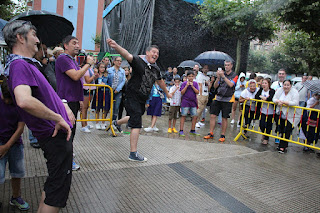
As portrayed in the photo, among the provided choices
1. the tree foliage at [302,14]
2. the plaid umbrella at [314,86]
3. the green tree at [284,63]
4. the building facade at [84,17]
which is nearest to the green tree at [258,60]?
the green tree at [284,63]

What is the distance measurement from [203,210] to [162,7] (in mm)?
11983

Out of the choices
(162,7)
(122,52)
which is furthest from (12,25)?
(162,7)

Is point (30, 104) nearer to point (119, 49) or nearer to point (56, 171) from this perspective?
point (56, 171)

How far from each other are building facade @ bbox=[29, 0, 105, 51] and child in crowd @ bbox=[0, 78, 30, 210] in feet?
125

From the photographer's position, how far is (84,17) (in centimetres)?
3972

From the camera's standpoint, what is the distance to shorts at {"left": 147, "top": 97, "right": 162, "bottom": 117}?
716 cm

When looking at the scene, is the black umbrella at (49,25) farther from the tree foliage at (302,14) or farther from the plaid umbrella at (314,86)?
the tree foliage at (302,14)

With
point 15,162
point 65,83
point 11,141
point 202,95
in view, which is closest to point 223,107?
point 202,95

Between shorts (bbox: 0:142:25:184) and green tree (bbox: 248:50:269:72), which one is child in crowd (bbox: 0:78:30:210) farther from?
green tree (bbox: 248:50:269:72)

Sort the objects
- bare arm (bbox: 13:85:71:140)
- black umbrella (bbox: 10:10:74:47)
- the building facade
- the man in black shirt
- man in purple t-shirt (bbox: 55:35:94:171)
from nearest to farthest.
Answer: bare arm (bbox: 13:85:71:140) < black umbrella (bbox: 10:10:74:47) < man in purple t-shirt (bbox: 55:35:94:171) < the man in black shirt < the building facade

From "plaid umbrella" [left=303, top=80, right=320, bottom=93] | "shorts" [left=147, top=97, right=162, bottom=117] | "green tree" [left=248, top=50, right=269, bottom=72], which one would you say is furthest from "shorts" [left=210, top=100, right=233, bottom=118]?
"green tree" [left=248, top=50, right=269, bottom=72]

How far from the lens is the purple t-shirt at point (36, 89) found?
1.88m

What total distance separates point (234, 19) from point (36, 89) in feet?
51.1

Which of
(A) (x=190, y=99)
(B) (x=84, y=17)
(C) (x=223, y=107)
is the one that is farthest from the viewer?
(B) (x=84, y=17)
